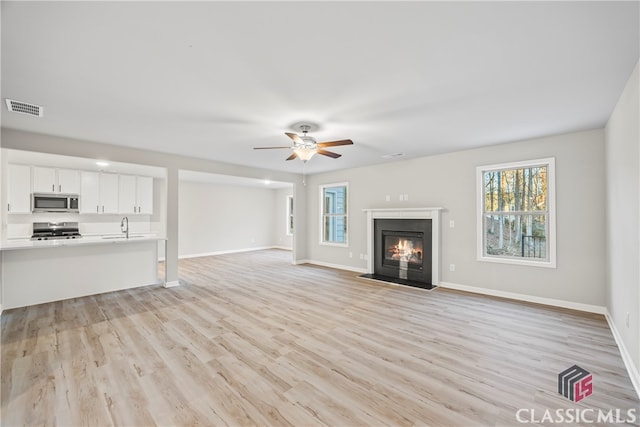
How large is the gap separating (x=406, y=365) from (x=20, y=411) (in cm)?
284

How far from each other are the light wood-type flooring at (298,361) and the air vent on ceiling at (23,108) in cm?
247

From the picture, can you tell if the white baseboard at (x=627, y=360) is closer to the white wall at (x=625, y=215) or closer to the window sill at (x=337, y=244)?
the white wall at (x=625, y=215)

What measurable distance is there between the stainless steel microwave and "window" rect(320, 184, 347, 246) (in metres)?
5.87

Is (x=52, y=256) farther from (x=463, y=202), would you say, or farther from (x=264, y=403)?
(x=463, y=202)

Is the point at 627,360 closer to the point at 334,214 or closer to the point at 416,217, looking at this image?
the point at 416,217

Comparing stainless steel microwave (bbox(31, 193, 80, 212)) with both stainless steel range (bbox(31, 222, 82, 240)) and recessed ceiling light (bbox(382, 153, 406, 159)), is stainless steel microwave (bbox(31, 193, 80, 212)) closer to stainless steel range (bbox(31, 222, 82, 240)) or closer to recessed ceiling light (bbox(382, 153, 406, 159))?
stainless steel range (bbox(31, 222, 82, 240))

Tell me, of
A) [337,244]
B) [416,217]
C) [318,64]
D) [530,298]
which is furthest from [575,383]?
[337,244]

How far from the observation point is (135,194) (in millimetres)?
7176

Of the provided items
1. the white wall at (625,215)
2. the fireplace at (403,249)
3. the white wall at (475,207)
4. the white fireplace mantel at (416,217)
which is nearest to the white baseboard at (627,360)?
the white wall at (625,215)

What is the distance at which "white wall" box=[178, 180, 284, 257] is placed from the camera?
8.56 metres

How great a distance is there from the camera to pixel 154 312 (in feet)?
12.3

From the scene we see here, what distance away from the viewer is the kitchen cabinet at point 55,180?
588cm

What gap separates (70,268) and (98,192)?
2.97m

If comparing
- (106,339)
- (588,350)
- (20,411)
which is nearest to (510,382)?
(588,350)
